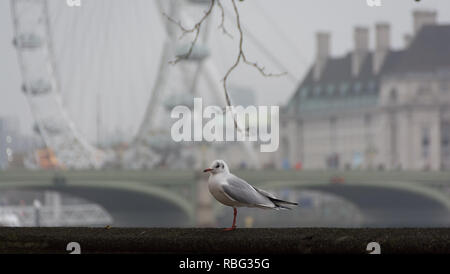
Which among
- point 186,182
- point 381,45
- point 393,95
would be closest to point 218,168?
point 186,182

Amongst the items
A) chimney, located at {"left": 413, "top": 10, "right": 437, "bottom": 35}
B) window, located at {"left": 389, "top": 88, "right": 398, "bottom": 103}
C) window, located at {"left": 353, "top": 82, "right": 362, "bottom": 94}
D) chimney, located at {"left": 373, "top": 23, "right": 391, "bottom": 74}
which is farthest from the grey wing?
window, located at {"left": 353, "top": 82, "right": 362, "bottom": 94}

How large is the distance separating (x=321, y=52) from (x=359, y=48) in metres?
5.74

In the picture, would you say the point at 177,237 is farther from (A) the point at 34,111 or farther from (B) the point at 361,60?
(B) the point at 361,60

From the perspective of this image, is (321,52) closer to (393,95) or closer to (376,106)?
(376,106)

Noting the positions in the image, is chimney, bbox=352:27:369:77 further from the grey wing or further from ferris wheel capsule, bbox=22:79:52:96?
the grey wing

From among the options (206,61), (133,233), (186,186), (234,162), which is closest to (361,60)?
(234,162)

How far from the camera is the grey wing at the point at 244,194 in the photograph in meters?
6.00

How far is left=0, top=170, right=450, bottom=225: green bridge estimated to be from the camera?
246ft

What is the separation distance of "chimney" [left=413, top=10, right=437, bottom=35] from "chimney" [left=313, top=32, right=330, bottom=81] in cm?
1335

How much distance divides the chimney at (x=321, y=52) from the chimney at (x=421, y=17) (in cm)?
1335

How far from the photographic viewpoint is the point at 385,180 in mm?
81125

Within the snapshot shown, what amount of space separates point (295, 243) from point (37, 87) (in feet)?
314

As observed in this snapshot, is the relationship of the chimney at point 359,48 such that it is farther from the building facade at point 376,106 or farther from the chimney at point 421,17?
the chimney at point 421,17

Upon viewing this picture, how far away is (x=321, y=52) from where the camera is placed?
137250mm
